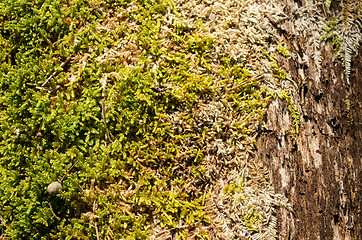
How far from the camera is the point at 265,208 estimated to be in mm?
2508

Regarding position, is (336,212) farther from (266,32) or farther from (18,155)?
(18,155)

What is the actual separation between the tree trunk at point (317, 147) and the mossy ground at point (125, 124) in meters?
0.17

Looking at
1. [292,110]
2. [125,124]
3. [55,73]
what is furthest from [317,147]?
[55,73]

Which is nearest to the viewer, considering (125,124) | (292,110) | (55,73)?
(125,124)

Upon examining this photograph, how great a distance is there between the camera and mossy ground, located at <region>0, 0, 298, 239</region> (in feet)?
7.57

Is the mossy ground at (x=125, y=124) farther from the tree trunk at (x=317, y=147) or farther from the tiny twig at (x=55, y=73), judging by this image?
the tree trunk at (x=317, y=147)

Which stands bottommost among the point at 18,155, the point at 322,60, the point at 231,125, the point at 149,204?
the point at 149,204

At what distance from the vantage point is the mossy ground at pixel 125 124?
231 centimetres

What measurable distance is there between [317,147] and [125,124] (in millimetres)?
1987

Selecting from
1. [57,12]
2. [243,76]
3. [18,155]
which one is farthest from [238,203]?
[57,12]

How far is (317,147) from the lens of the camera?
2.73 metres

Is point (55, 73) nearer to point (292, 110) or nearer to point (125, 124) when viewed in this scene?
point (125, 124)

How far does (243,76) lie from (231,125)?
1.74 ft

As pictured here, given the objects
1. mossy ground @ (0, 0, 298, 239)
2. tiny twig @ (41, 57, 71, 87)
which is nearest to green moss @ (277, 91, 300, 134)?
mossy ground @ (0, 0, 298, 239)
